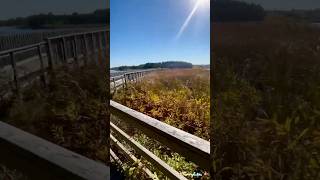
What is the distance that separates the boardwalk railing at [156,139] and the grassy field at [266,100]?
0.54 ft

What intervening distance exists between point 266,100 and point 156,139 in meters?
0.75

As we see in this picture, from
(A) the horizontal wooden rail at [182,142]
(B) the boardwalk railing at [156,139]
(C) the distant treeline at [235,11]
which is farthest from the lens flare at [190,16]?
(A) the horizontal wooden rail at [182,142]

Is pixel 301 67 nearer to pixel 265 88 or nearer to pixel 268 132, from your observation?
pixel 265 88

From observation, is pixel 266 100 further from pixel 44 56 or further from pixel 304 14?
pixel 44 56

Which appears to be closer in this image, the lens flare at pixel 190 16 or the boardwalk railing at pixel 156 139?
the boardwalk railing at pixel 156 139

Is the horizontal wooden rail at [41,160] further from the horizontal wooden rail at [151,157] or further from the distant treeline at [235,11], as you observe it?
the horizontal wooden rail at [151,157]

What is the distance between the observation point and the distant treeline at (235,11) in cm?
220

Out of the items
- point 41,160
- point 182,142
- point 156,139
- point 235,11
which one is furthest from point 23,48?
point 41,160

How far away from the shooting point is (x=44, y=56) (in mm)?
2562

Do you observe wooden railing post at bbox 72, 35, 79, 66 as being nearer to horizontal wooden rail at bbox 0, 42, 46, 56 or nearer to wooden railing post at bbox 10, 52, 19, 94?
horizontal wooden rail at bbox 0, 42, 46, 56

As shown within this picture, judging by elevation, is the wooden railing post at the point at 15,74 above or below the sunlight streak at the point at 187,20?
below

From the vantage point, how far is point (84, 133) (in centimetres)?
255

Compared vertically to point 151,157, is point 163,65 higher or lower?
higher

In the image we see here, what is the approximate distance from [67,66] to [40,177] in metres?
1.78
